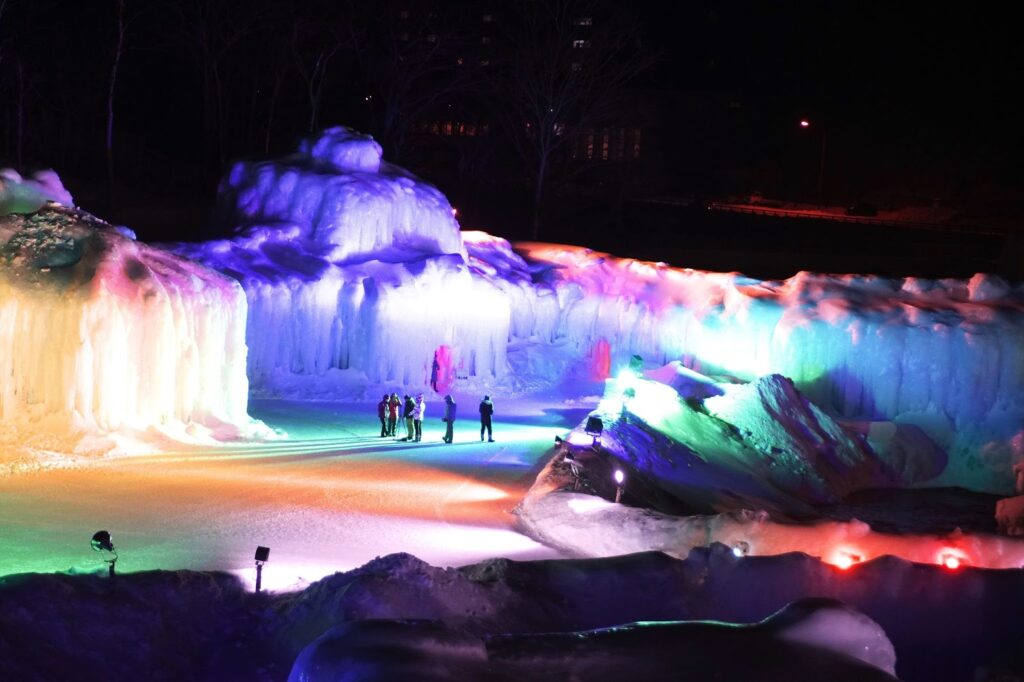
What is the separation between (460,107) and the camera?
45.3 metres

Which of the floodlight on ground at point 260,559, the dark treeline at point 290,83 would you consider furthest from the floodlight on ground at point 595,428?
the dark treeline at point 290,83

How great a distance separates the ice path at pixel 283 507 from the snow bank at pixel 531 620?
1.35 m

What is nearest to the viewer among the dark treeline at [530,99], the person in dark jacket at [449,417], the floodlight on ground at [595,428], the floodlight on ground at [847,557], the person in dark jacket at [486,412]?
the floodlight on ground at [847,557]

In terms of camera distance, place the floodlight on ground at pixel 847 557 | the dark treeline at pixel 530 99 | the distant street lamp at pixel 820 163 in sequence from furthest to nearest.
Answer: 1. the distant street lamp at pixel 820 163
2. the dark treeline at pixel 530 99
3. the floodlight on ground at pixel 847 557

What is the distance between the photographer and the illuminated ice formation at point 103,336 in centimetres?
1806

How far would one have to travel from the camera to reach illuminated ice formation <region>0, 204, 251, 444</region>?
18.1m

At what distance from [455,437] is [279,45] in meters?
21.7

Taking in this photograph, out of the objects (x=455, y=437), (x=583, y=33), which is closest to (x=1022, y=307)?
(x=455, y=437)

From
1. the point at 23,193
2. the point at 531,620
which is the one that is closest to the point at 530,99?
the point at 23,193

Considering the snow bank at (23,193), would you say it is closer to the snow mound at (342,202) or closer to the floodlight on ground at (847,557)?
the snow mound at (342,202)

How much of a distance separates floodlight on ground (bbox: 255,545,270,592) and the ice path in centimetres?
47

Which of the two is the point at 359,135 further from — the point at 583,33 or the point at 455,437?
the point at 583,33

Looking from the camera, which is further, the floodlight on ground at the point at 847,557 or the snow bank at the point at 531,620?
the floodlight on ground at the point at 847,557

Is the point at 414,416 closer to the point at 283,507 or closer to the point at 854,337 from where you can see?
the point at 283,507
